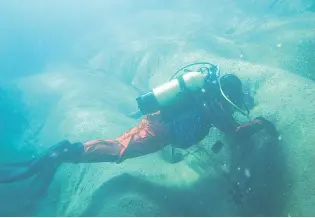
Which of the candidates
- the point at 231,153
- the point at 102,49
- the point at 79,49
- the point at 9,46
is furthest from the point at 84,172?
the point at 9,46

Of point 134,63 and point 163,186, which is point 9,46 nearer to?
point 134,63

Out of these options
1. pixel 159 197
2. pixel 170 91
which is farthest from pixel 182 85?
pixel 159 197

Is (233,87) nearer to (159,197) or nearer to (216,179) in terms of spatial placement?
(216,179)

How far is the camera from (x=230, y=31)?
1387 centimetres

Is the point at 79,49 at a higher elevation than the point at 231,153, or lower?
lower

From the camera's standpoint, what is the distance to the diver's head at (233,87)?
16.2 feet

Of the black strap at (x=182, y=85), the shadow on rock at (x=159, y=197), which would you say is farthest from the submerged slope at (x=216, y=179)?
the black strap at (x=182, y=85)

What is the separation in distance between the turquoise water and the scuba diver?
44cm

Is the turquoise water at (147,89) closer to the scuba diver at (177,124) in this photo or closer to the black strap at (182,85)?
the scuba diver at (177,124)

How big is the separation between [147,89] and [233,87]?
5.89m

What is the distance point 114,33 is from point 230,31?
7.21m

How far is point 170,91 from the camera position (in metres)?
4.90

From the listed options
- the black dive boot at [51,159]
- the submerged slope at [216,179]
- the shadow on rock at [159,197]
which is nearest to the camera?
the submerged slope at [216,179]

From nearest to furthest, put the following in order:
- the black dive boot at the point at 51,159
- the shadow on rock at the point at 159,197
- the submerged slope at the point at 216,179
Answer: the submerged slope at the point at 216,179 → the shadow on rock at the point at 159,197 → the black dive boot at the point at 51,159
